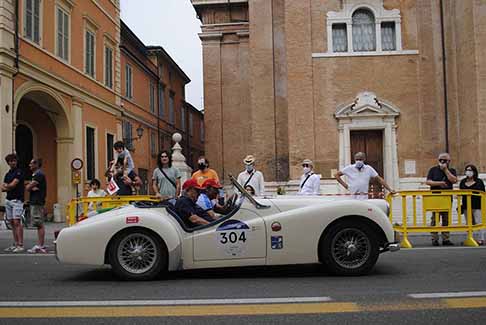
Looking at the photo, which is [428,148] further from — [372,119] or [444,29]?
[444,29]

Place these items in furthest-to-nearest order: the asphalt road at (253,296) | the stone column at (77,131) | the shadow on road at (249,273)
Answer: the stone column at (77,131), the shadow on road at (249,273), the asphalt road at (253,296)

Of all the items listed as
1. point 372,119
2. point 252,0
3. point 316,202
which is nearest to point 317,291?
point 316,202

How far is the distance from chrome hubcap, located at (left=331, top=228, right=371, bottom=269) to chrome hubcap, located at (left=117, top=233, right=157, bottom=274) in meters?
2.25

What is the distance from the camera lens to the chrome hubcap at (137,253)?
6.68 m

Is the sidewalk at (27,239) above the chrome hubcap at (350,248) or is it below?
below

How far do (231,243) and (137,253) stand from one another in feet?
3.83

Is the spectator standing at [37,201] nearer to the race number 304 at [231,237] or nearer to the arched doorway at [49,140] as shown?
the race number 304 at [231,237]

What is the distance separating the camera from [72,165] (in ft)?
67.4

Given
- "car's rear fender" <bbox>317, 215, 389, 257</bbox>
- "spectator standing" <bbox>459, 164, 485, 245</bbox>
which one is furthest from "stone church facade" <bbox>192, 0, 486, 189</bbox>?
"car's rear fender" <bbox>317, 215, 389, 257</bbox>

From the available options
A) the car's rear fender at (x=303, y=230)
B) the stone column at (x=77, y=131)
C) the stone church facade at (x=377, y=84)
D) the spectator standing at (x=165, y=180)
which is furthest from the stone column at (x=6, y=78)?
the car's rear fender at (x=303, y=230)

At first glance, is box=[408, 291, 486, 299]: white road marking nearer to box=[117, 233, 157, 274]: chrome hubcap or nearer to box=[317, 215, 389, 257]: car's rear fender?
box=[317, 215, 389, 257]: car's rear fender

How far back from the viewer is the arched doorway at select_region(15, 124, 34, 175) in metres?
20.9

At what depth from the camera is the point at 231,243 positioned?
6.68m

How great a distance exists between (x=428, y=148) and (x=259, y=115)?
277 inches
